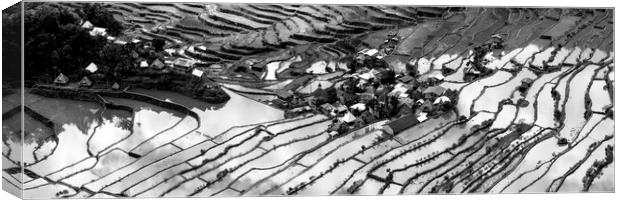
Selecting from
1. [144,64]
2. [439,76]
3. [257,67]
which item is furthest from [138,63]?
[439,76]

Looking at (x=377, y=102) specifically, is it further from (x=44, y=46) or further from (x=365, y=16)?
(x=44, y=46)

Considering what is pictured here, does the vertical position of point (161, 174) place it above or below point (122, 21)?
below

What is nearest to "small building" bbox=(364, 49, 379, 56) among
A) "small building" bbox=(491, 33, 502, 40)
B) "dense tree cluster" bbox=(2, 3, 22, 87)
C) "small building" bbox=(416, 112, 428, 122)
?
"small building" bbox=(416, 112, 428, 122)

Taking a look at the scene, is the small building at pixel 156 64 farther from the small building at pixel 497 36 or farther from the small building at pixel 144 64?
the small building at pixel 497 36

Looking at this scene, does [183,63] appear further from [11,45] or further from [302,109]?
[11,45]

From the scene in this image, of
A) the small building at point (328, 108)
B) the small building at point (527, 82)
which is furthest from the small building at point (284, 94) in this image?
the small building at point (527, 82)

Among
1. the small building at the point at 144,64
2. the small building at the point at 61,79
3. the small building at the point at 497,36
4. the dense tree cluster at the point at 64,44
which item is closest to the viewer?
the dense tree cluster at the point at 64,44

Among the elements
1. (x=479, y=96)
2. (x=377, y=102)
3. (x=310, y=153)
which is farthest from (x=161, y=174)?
(x=479, y=96)
